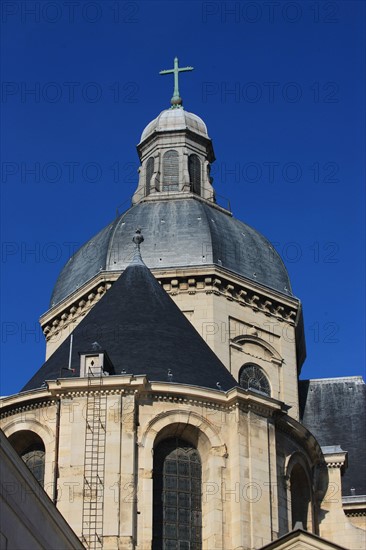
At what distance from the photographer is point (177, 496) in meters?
28.6

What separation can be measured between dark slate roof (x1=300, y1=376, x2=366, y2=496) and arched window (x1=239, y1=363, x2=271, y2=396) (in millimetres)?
2041

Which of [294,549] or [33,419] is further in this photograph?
[33,419]

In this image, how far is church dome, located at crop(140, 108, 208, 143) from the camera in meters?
47.3

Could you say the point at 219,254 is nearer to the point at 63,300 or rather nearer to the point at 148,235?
the point at 148,235

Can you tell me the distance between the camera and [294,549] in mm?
24000

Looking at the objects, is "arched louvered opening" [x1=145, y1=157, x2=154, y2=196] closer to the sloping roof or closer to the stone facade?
the stone facade

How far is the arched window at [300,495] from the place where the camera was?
102 feet

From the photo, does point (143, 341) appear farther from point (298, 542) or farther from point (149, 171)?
point (149, 171)

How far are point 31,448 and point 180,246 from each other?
39.2ft

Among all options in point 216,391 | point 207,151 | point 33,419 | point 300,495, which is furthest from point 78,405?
point 207,151

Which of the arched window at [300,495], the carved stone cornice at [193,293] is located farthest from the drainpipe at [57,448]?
the carved stone cornice at [193,293]

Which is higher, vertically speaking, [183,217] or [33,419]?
[183,217]

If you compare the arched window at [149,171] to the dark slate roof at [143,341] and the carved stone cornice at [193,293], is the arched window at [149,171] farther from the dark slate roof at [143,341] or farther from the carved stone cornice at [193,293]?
the dark slate roof at [143,341]

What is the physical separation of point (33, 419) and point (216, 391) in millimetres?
4513
